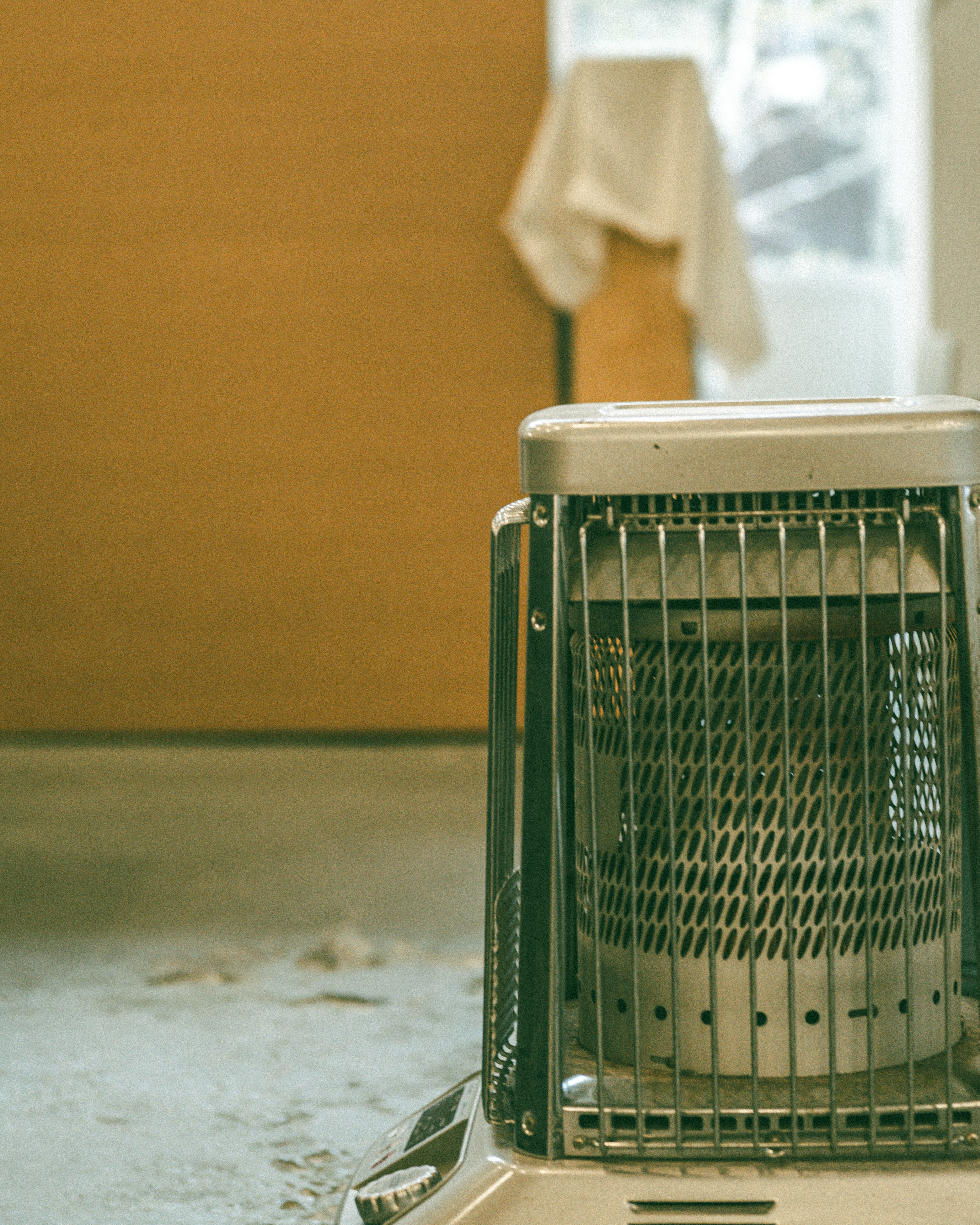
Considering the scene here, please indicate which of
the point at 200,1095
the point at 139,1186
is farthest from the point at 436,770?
the point at 139,1186

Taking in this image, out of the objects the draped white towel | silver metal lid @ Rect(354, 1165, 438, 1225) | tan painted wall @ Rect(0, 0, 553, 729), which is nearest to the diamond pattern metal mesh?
silver metal lid @ Rect(354, 1165, 438, 1225)

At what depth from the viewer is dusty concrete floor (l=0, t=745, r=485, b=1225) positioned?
107cm

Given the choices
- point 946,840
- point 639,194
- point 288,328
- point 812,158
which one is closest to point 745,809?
point 946,840

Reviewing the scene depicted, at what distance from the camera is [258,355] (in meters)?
2.54

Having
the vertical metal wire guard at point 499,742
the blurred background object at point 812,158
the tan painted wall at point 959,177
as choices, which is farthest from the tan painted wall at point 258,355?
the vertical metal wire guard at point 499,742

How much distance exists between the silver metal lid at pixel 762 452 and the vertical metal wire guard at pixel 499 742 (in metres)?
0.07

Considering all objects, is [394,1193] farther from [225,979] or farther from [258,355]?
[258,355]

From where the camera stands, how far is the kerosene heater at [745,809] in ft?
2.46

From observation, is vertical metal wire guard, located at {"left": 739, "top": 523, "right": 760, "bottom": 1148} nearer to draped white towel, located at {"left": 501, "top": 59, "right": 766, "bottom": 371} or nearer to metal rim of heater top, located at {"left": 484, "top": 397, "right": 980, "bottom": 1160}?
metal rim of heater top, located at {"left": 484, "top": 397, "right": 980, "bottom": 1160}

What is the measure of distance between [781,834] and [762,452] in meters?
0.24

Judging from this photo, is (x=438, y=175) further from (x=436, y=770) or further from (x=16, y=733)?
(x=16, y=733)

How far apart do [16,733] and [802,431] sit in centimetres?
228

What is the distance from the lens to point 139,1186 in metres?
1.03

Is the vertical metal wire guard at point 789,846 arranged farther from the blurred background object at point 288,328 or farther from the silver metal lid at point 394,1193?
the blurred background object at point 288,328
